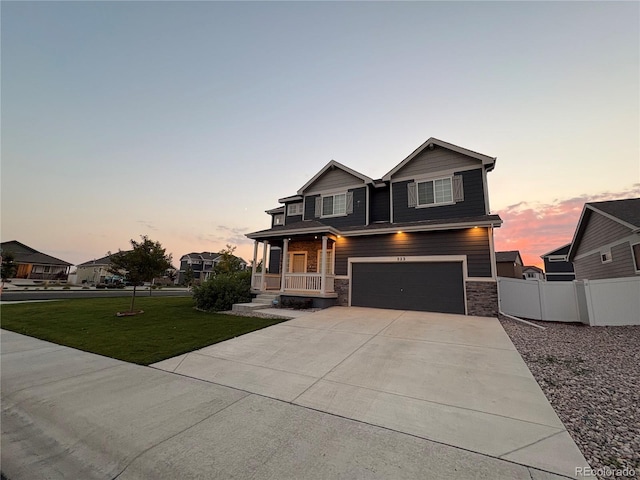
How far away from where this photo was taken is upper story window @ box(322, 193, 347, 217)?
47.9 ft

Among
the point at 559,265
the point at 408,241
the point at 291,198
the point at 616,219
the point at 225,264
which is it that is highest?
the point at 291,198

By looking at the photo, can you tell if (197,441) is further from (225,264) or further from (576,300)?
(225,264)

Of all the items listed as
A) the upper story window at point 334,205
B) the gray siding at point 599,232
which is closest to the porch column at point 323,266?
the upper story window at point 334,205

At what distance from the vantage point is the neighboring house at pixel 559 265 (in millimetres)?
26812

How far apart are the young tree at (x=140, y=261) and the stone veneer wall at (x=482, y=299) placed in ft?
44.9

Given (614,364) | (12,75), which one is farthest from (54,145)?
(614,364)

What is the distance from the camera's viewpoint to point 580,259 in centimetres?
1672

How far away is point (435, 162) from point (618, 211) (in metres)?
8.59

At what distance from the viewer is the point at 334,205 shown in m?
14.9

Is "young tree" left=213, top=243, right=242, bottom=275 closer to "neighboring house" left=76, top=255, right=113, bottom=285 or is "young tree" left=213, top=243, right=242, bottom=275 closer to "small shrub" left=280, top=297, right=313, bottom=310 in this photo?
"small shrub" left=280, top=297, right=313, bottom=310

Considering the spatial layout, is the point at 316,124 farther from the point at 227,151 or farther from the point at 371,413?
the point at 371,413

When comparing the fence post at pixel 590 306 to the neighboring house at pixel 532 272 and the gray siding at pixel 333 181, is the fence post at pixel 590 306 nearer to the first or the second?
the gray siding at pixel 333 181

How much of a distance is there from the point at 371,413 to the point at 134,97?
16.4 metres

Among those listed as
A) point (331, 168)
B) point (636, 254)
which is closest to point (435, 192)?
point (331, 168)
